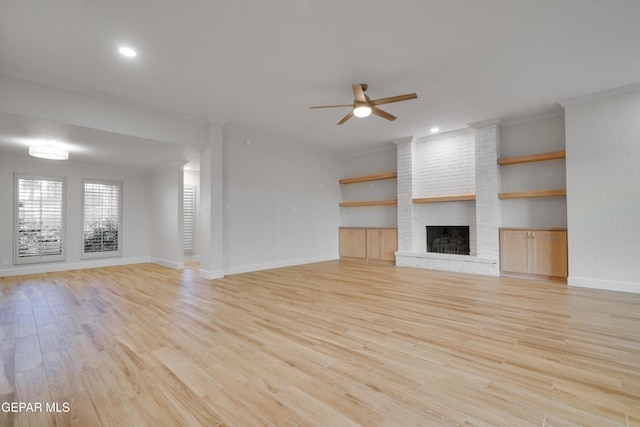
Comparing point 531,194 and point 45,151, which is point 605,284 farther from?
point 45,151

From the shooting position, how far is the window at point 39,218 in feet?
20.5

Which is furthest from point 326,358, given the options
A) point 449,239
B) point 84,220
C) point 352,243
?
point 84,220

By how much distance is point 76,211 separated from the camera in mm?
7031

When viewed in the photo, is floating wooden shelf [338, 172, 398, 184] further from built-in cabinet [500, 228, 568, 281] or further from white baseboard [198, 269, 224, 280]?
white baseboard [198, 269, 224, 280]

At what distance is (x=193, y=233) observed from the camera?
27.5ft

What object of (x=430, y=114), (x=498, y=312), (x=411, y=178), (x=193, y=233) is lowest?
(x=498, y=312)

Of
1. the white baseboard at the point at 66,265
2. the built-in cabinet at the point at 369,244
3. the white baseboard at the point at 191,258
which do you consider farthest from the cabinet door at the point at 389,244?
the white baseboard at the point at 66,265

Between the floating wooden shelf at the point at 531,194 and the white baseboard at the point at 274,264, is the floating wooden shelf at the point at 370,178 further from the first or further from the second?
the floating wooden shelf at the point at 531,194

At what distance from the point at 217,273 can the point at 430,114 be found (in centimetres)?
507

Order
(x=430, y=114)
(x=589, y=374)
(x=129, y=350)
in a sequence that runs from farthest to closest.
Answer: (x=430, y=114) < (x=129, y=350) < (x=589, y=374)

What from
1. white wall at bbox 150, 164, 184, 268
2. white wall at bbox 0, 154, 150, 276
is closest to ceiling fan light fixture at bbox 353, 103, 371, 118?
white wall at bbox 150, 164, 184, 268

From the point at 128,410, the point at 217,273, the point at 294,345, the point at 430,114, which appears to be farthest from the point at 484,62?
the point at 217,273

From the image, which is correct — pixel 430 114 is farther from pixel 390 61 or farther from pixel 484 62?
pixel 390 61

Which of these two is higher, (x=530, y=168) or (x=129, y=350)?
(x=530, y=168)
